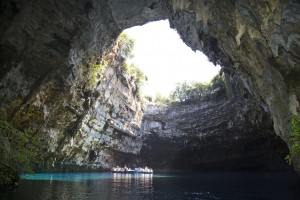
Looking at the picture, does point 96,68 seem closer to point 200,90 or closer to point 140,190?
point 140,190

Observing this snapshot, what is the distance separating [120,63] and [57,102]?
14.9 meters

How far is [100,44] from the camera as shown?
1261 inches

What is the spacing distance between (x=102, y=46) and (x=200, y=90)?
26.8m

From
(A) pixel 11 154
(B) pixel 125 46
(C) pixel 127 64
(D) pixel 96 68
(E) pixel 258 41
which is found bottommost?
(A) pixel 11 154

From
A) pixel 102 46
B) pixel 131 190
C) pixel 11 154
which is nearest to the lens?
pixel 11 154

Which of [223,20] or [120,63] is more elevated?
[120,63]

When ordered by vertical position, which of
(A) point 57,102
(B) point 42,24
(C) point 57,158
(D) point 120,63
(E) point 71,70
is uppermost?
(D) point 120,63

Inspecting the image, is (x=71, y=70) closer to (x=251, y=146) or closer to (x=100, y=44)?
(x=100, y=44)

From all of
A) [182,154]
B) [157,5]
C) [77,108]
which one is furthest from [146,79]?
[157,5]

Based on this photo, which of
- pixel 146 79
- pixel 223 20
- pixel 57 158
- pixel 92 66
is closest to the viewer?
pixel 223 20

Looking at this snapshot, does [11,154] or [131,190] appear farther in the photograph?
[131,190]

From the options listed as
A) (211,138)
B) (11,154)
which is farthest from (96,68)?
(211,138)

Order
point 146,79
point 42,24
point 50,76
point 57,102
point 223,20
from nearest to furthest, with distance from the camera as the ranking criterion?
point 223,20 → point 42,24 → point 50,76 → point 57,102 → point 146,79

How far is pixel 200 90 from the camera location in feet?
180
